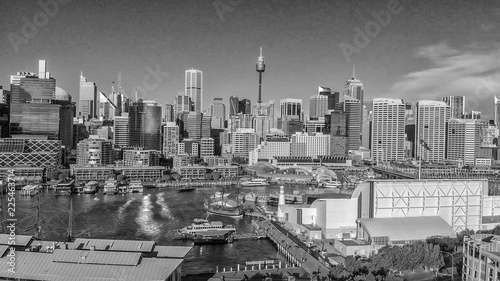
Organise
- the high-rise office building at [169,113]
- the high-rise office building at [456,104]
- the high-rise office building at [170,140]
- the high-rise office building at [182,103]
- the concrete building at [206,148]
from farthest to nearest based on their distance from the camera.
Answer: the high-rise office building at [182,103] → the high-rise office building at [169,113] → the high-rise office building at [456,104] → the concrete building at [206,148] → the high-rise office building at [170,140]

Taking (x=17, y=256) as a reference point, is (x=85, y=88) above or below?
above

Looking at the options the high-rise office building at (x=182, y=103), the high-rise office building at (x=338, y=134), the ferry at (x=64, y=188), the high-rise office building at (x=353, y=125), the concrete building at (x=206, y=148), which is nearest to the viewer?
the ferry at (x=64, y=188)

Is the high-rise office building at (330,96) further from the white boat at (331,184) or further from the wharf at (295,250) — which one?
the wharf at (295,250)

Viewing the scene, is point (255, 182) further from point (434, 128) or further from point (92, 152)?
point (434, 128)

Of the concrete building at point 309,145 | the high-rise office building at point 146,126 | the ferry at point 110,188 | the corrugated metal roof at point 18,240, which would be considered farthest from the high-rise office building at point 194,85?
the corrugated metal roof at point 18,240

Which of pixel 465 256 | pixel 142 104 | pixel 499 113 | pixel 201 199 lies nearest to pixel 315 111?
pixel 499 113

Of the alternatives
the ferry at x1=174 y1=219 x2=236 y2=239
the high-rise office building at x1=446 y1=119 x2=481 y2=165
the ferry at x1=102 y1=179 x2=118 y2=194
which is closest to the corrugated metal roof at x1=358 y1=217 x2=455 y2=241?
the ferry at x1=174 y1=219 x2=236 y2=239

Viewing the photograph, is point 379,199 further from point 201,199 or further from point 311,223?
point 201,199
